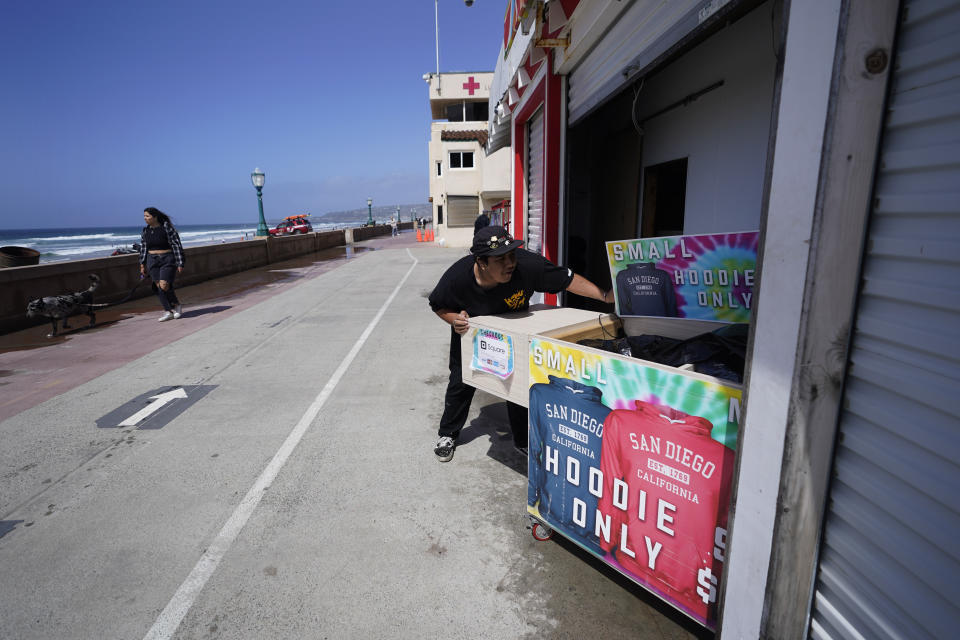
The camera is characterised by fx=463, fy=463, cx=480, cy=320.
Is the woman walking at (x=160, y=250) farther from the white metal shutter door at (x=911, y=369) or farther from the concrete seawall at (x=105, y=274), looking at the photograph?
the white metal shutter door at (x=911, y=369)

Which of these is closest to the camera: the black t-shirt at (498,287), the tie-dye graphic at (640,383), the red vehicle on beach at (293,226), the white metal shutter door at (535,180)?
the tie-dye graphic at (640,383)

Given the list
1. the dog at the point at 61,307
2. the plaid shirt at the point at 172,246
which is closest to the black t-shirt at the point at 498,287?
the plaid shirt at the point at 172,246

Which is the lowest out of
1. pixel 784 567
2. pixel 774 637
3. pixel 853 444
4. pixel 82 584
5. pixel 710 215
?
pixel 82 584

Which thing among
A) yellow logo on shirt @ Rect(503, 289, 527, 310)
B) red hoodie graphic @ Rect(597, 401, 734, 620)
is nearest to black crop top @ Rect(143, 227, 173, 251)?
yellow logo on shirt @ Rect(503, 289, 527, 310)

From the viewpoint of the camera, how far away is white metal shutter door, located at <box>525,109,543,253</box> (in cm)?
718

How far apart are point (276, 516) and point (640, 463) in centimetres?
254

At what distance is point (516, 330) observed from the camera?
284 centimetres

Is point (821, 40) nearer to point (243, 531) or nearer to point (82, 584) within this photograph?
point (243, 531)

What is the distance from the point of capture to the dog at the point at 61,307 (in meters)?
8.18

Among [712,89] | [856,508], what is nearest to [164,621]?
[856,508]

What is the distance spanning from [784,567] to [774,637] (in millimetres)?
302

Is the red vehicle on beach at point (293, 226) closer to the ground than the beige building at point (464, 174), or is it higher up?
closer to the ground

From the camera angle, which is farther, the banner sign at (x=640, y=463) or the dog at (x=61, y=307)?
the dog at (x=61, y=307)

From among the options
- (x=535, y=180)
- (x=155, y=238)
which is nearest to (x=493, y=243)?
(x=535, y=180)
